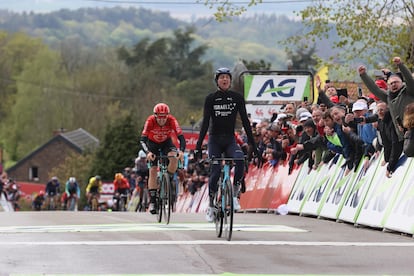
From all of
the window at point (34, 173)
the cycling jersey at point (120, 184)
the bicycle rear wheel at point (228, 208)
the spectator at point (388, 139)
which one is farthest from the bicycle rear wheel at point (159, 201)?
the window at point (34, 173)

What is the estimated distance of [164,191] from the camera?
61.4 feet

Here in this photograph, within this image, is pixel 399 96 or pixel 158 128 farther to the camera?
pixel 158 128

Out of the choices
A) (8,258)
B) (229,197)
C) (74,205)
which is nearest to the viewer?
(8,258)

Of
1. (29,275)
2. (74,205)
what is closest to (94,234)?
(29,275)

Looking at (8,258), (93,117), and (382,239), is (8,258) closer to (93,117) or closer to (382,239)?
(382,239)

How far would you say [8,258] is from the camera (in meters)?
12.2

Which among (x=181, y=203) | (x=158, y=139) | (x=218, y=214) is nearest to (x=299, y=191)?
(x=158, y=139)

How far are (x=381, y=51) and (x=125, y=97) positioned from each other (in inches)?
3360

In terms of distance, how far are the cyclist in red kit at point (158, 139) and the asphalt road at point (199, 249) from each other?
1133mm

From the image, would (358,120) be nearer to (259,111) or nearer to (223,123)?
(223,123)

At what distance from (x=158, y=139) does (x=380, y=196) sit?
12.6 feet

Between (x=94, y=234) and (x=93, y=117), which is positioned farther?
(x=93, y=117)

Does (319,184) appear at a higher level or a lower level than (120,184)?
higher

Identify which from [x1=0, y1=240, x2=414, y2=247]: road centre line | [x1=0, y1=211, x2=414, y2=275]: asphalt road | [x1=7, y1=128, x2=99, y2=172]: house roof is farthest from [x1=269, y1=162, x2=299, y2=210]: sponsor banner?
[x1=7, y1=128, x2=99, y2=172]: house roof
